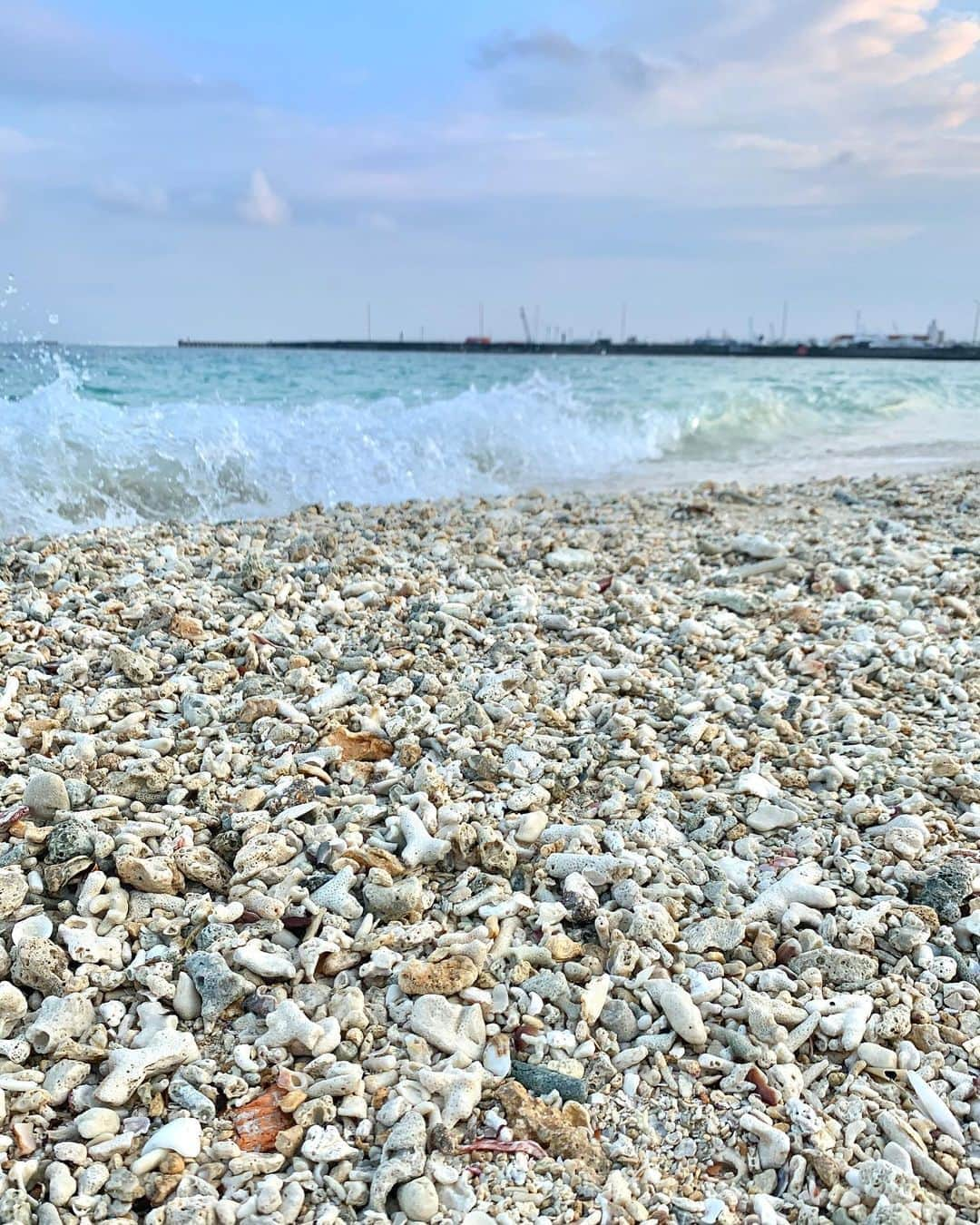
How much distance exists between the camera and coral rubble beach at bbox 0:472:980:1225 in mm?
1696

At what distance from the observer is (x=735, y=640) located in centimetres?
386

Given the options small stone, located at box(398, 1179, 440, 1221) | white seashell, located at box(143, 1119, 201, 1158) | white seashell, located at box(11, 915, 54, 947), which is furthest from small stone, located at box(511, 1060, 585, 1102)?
white seashell, located at box(11, 915, 54, 947)

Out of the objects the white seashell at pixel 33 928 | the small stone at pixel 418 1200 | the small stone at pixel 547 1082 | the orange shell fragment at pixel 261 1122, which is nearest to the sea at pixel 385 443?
the white seashell at pixel 33 928

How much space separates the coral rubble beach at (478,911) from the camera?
5.57 ft

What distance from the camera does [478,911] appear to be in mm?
2275

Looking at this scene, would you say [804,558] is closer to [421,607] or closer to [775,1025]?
[421,607]

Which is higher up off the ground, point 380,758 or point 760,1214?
point 380,758

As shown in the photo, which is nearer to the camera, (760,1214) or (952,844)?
(760,1214)

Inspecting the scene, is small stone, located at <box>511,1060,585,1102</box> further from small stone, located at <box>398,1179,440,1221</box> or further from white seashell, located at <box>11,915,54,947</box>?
white seashell, located at <box>11,915,54,947</box>

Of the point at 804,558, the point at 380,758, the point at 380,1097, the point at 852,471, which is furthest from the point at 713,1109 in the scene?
the point at 852,471

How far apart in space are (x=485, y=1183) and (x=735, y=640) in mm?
2538

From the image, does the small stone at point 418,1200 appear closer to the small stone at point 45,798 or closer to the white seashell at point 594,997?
the white seashell at point 594,997

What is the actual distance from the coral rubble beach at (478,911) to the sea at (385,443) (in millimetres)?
3874

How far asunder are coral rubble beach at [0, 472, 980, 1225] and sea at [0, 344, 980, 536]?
A: 153 inches
